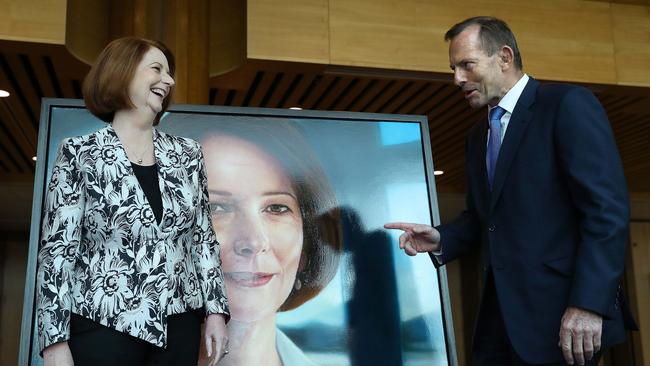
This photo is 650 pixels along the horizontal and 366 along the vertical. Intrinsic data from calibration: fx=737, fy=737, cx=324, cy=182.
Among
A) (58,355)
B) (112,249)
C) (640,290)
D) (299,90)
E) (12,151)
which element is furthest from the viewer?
(640,290)

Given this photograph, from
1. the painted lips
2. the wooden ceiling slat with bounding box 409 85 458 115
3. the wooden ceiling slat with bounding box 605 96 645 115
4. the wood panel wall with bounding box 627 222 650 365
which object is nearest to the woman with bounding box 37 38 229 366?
the painted lips

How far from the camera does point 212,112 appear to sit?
3.10m

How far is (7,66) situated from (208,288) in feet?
13.3

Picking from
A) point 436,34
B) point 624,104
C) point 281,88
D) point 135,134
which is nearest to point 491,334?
point 135,134

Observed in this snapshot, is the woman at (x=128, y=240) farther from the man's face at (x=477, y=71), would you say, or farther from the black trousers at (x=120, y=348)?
the man's face at (x=477, y=71)

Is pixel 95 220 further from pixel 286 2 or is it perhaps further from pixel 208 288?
pixel 286 2

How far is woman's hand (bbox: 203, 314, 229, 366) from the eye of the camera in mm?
1979

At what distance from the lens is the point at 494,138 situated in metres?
2.20

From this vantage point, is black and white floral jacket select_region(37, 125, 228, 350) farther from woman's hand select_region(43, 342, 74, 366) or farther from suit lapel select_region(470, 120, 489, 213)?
suit lapel select_region(470, 120, 489, 213)

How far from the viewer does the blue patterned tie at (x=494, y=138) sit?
7.16 feet

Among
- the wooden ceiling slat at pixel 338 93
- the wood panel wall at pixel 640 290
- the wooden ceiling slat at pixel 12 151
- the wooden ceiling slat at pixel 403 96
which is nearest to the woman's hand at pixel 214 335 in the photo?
the wooden ceiling slat at pixel 338 93

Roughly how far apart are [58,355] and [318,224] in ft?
5.10

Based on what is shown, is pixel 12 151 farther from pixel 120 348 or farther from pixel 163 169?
pixel 120 348

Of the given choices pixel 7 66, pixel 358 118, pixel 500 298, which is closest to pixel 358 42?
pixel 358 118
